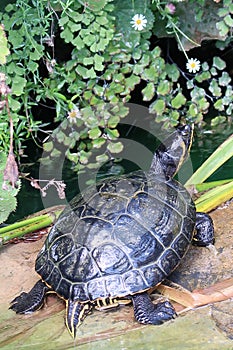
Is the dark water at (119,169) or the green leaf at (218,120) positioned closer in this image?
the dark water at (119,169)

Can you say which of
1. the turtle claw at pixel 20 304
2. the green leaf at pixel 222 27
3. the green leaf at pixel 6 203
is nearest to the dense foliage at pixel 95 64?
the green leaf at pixel 222 27

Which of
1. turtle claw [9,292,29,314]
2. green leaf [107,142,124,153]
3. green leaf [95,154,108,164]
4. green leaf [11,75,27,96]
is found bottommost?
turtle claw [9,292,29,314]

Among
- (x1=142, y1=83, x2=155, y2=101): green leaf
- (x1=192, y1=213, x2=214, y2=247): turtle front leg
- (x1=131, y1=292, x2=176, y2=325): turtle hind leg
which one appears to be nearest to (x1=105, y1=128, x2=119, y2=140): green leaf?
(x1=142, y1=83, x2=155, y2=101): green leaf

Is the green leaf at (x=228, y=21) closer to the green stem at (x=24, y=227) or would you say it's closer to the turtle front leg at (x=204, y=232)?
the turtle front leg at (x=204, y=232)

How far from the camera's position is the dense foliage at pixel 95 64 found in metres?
3.13

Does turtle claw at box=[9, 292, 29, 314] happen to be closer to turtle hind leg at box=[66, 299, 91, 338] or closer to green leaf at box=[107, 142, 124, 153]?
turtle hind leg at box=[66, 299, 91, 338]

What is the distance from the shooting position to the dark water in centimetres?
367

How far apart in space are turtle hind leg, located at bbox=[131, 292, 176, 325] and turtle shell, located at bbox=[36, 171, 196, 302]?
0.17 feet

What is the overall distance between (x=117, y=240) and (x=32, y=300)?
0.46m

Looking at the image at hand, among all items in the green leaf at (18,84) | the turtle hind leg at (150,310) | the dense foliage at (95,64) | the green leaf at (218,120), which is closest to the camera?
the turtle hind leg at (150,310)

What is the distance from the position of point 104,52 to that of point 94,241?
168 cm

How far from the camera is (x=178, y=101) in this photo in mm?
3805

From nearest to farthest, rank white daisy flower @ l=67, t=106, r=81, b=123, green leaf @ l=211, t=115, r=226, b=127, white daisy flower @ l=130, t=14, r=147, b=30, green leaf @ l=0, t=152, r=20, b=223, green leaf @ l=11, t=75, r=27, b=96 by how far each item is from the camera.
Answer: green leaf @ l=0, t=152, r=20, b=223 < green leaf @ l=11, t=75, r=27, b=96 < white daisy flower @ l=67, t=106, r=81, b=123 < white daisy flower @ l=130, t=14, r=147, b=30 < green leaf @ l=211, t=115, r=226, b=127

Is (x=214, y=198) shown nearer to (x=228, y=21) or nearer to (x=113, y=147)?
(x=113, y=147)
